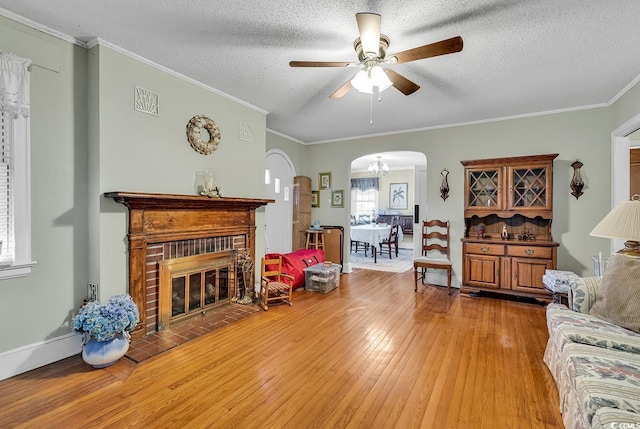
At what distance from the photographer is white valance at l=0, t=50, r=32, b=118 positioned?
7.13 ft

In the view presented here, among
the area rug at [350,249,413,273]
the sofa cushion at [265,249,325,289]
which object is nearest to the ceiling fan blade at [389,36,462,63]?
the sofa cushion at [265,249,325,289]

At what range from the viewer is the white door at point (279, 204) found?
17.6 feet

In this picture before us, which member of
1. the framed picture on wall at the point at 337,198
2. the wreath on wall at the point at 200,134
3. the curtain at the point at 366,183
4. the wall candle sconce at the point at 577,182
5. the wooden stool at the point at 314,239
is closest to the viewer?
the wreath on wall at the point at 200,134

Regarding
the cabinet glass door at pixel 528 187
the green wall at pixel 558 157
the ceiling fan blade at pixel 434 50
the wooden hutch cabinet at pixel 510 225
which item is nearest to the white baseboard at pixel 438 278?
the green wall at pixel 558 157

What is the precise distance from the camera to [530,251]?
4008mm

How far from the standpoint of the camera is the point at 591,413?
1.37m

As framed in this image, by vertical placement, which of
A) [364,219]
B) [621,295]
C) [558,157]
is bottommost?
[621,295]

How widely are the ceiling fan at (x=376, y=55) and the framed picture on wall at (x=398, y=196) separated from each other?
24.7 feet

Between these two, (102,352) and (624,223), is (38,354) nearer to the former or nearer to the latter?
(102,352)

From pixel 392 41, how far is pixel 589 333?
8.25 ft

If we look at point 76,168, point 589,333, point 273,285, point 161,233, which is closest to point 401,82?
point 589,333

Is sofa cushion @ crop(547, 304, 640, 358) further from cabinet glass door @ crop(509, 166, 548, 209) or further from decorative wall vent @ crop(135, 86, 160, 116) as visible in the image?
decorative wall vent @ crop(135, 86, 160, 116)

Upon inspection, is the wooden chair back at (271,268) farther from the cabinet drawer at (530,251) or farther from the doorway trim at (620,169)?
the doorway trim at (620,169)

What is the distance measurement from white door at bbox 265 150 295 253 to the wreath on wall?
1.77 metres
